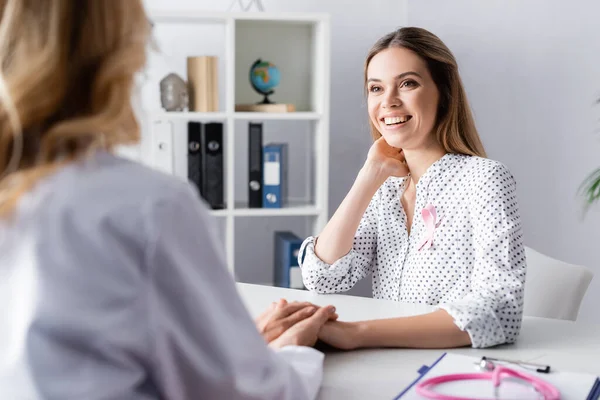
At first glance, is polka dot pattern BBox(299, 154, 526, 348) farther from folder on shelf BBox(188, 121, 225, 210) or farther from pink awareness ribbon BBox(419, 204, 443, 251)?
folder on shelf BBox(188, 121, 225, 210)

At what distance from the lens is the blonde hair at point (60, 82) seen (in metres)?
0.64

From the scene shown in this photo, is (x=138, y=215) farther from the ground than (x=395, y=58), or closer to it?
closer to it

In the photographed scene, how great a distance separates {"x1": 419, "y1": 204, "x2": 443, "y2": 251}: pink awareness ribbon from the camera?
5.84 ft

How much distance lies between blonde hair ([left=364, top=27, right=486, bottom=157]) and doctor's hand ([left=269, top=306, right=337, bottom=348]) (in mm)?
764

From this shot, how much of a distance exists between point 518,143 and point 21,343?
9.40 feet

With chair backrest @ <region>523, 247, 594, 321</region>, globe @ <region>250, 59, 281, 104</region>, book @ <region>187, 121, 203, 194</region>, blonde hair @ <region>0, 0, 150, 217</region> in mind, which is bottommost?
chair backrest @ <region>523, 247, 594, 321</region>

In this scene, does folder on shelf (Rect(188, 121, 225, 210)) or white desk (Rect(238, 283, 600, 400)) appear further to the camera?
folder on shelf (Rect(188, 121, 225, 210))

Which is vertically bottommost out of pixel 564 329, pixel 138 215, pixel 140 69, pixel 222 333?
pixel 564 329

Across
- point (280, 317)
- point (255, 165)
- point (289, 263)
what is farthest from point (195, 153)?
point (280, 317)

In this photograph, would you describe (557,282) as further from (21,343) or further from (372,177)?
(21,343)

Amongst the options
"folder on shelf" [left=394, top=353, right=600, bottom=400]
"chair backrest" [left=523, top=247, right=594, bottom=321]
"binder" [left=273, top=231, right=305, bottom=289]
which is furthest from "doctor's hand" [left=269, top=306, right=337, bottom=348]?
"binder" [left=273, top=231, right=305, bottom=289]

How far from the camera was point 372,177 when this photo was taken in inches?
74.5

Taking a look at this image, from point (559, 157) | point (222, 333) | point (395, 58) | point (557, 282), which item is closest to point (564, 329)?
point (557, 282)

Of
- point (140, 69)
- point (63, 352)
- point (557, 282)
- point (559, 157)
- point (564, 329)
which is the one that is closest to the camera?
point (63, 352)
